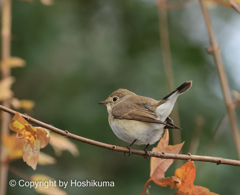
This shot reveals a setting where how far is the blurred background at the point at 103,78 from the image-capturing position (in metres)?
3.93

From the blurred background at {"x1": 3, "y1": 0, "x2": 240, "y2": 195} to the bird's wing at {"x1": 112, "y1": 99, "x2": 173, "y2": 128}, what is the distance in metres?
1.26

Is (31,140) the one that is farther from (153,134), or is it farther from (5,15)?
(5,15)

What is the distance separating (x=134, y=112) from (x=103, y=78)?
1.91m

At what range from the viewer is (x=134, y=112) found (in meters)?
2.53

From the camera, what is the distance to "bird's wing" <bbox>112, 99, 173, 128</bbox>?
7.77 ft

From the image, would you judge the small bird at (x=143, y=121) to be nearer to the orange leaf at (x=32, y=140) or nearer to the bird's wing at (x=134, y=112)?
the bird's wing at (x=134, y=112)

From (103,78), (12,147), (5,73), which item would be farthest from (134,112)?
(103,78)

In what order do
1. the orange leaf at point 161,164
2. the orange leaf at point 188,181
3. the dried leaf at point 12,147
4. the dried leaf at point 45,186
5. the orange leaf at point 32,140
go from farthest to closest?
the dried leaf at point 12,147
the dried leaf at point 45,186
the orange leaf at point 161,164
the orange leaf at point 188,181
the orange leaf at point 32,140

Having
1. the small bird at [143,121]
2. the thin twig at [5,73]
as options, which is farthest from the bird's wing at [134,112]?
the thin twig at [5,73]

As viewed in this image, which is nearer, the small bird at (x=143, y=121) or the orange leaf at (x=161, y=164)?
the orange leaf at (x=161, y=164)

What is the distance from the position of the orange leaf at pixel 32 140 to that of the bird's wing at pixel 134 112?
1.13 m

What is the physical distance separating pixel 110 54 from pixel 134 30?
78 cm

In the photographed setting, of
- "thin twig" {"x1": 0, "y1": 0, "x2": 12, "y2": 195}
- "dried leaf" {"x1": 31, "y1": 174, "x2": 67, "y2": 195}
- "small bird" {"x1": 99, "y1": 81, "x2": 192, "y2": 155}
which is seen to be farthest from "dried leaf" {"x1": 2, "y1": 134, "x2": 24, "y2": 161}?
"small bird" {"x1": 99, "y1": 81, "x2": 192, "y2": 155}

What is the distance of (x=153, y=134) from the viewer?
2439 mm
